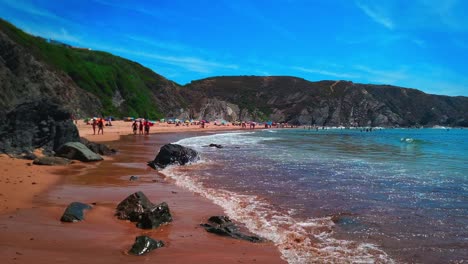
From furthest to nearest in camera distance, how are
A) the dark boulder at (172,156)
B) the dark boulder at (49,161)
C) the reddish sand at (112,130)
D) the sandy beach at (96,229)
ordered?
the reddish sand at (112,130) < the dark boulder at (172,156) < the dark boulder at (49,161) < the sandy beach at (96,229)

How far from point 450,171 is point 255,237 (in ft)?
47.7

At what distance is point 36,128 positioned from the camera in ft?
57.0

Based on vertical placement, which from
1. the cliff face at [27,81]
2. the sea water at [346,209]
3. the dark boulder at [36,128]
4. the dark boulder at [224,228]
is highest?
the cliff face at [27,81]

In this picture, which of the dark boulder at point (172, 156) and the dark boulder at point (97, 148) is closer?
the dark boulder at point (172, 156)

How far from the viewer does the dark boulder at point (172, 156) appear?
17.4m

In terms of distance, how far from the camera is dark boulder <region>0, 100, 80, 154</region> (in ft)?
52.3

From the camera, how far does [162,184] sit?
12.4 metres

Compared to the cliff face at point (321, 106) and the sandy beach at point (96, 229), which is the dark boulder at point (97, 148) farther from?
the cliff face at point (321, 106)

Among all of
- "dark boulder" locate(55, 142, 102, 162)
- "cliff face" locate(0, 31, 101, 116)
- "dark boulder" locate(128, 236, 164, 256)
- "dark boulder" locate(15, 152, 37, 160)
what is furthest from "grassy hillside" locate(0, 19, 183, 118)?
"dark boulder" locate(128, 236, 164, 256)

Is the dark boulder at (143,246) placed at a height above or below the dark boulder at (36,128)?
below

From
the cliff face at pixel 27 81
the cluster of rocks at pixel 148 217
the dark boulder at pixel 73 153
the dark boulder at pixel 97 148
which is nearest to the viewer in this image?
the cluster of rocks at pixel 148 217

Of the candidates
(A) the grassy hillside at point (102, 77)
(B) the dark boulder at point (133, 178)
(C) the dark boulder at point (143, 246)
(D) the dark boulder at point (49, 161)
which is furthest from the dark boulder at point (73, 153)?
(A) the grassy hillside at point (102, 77)

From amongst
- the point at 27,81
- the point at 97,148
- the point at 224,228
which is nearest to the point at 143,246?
the point at 224,228

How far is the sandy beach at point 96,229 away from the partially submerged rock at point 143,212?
0.17 metres
